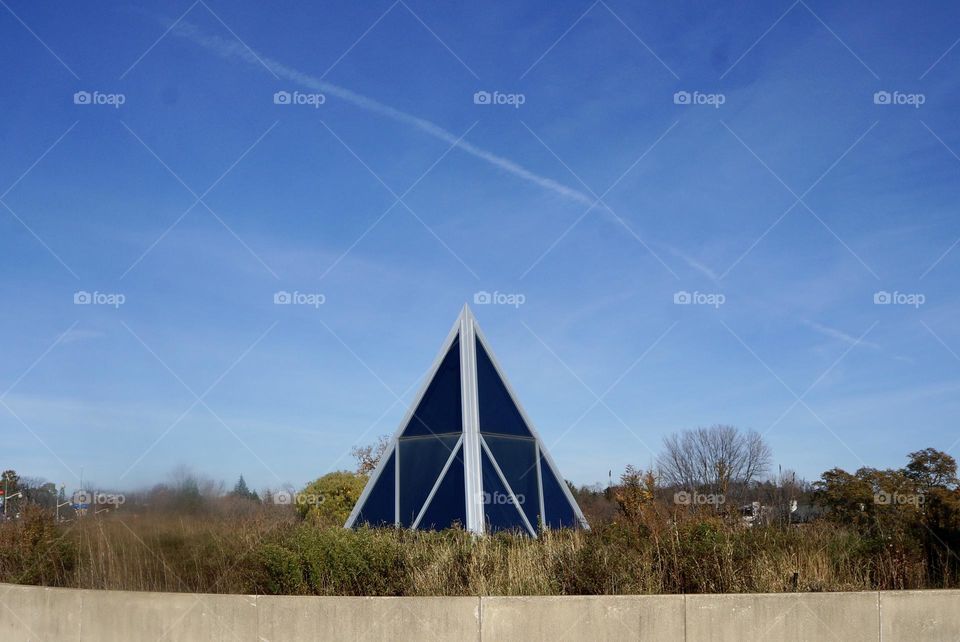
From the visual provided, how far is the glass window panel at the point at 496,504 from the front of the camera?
1834 cm

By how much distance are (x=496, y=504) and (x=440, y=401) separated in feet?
9.15

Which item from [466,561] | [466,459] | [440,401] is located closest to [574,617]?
[466,561]

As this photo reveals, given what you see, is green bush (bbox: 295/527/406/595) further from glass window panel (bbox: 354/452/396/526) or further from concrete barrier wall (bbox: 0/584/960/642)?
glass window panel (bbox: 354/452/396/526)

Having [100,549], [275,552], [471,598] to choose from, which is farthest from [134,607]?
[471,598]

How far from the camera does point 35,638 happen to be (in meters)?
9.85

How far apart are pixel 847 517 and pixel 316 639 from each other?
1395 centimetres

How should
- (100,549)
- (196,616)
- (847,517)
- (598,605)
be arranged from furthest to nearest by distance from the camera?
(847,517) → (100,549) → (196,616) → (598,605)

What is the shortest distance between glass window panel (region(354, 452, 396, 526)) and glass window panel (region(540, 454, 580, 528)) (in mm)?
3530

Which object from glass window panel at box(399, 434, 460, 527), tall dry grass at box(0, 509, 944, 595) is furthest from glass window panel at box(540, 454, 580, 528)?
tall dry grass at box(0, 509, 944, 595)

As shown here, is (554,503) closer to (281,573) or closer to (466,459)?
(466,459)

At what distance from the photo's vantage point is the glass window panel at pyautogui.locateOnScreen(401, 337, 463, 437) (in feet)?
65.0

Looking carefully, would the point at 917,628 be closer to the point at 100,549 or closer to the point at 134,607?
Result: the point at 134,607

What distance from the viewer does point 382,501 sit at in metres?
20.1

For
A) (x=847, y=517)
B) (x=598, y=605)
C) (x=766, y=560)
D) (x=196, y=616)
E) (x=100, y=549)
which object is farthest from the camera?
(x=847, y=517)
